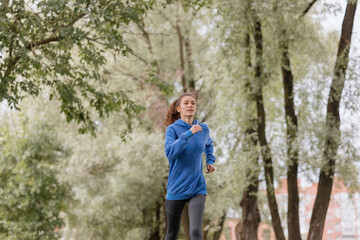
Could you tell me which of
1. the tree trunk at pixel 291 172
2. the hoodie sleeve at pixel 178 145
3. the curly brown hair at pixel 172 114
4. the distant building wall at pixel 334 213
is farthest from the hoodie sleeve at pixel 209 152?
the distant building wall at pixel 334 213

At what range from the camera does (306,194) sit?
15336 millimetres

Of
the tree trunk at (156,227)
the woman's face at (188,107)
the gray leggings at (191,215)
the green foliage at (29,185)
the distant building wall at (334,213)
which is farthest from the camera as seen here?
the tree trunk at (156,227)

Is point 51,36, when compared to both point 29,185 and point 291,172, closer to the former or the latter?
point 291,172

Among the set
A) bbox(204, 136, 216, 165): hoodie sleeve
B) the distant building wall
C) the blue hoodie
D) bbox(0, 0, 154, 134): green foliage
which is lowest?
the blue hoodie

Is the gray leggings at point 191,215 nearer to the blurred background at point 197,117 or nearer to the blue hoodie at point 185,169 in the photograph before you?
the blue hoodie at point 185,169

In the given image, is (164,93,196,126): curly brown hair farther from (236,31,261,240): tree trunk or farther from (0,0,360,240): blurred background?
(236,31,261,240): tree trunk

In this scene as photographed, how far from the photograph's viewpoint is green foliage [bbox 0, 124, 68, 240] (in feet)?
58.8

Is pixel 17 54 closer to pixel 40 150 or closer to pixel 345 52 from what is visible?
pixel 345 52

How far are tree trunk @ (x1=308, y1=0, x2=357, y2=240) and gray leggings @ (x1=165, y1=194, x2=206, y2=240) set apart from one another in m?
6.98

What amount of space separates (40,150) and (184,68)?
686 cm

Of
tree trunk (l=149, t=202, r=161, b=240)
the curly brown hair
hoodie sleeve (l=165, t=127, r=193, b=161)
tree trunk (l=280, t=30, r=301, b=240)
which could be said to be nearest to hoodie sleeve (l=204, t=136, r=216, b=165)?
the curly brown hair

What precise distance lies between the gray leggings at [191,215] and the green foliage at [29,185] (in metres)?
14.7

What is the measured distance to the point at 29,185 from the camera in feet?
61.5

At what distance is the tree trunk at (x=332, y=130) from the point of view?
10.6 metres
